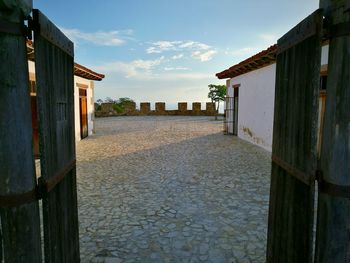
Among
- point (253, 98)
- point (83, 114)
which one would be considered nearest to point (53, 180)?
point (253, 98)

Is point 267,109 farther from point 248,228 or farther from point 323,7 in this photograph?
point 323,7

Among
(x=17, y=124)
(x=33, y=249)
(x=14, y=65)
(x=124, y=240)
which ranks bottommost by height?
(x=124, y=240)

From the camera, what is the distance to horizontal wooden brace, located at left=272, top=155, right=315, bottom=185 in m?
1.81

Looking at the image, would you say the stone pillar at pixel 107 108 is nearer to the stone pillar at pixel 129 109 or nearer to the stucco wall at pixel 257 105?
the stone pillar at pixel 129 109

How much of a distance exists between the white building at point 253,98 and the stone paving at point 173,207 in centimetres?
191

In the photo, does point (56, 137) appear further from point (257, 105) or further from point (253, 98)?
point (253, 98)

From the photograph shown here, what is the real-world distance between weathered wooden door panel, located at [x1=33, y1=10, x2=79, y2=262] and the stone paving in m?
1.02

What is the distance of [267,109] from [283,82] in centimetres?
762

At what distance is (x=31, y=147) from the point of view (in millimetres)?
1723

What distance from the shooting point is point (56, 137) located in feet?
6.70

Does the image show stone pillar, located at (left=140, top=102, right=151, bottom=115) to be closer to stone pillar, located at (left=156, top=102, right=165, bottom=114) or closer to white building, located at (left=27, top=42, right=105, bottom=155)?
stone pillar, located at (left=156, top=102, right=165, bottom=114)

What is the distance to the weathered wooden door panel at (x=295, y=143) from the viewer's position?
5.81 feet

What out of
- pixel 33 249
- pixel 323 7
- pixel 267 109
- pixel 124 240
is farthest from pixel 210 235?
pixel 267 109

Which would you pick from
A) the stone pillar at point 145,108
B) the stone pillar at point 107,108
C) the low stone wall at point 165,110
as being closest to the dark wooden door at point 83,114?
the stone pillar at point 107,108
